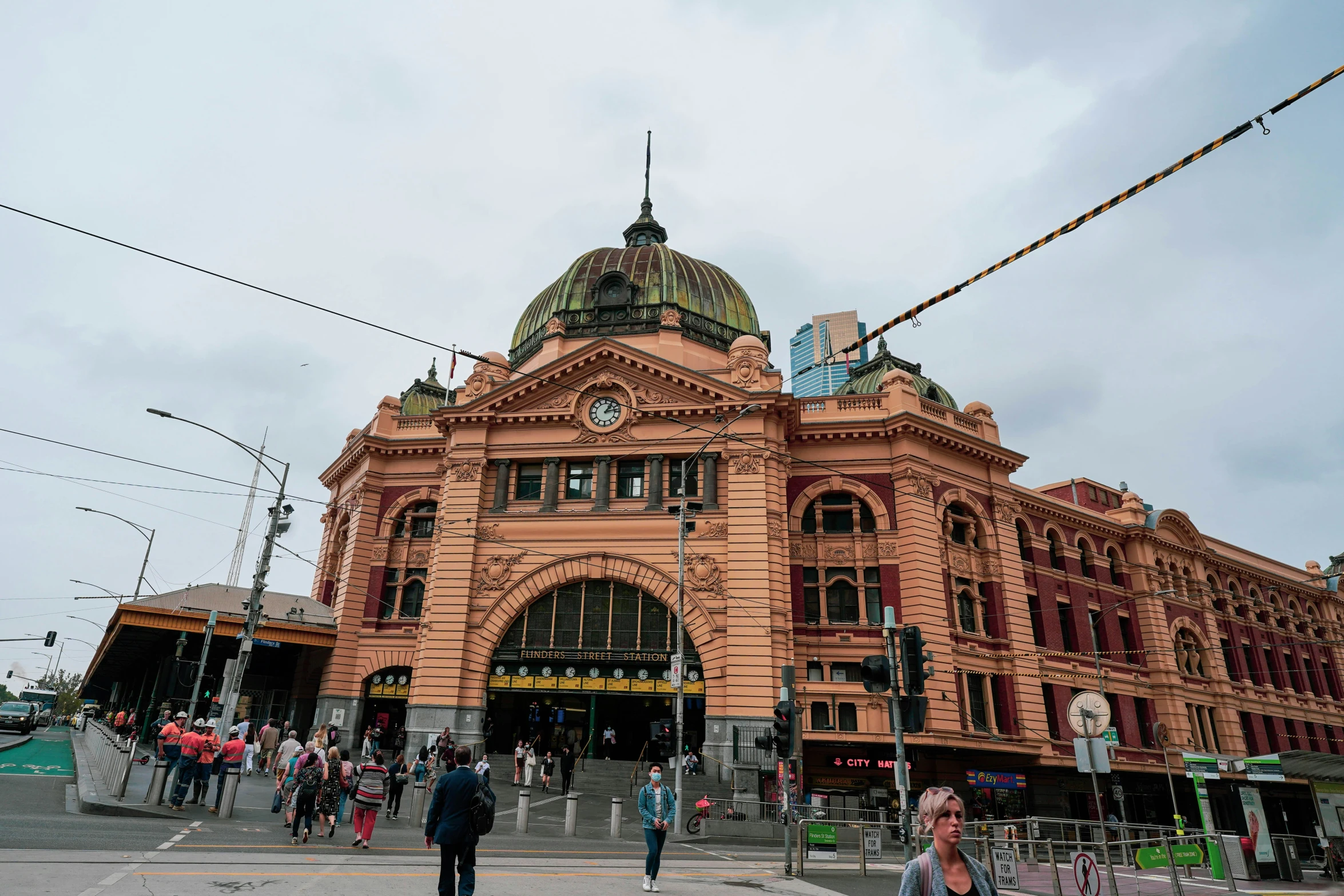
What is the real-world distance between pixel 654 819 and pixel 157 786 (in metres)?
11.8

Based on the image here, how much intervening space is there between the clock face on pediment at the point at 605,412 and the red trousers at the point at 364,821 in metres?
25.1

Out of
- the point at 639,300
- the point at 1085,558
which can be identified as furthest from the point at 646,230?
the point at 1085,558

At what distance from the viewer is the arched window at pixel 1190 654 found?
4847 cm

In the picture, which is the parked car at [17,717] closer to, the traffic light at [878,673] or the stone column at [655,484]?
the stone column at [655,484]

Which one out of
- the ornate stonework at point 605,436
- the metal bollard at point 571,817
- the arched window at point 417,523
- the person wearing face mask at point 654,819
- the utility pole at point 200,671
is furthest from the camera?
the arched window at point 417,523

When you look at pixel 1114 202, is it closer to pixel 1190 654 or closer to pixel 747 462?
pixel 747 462

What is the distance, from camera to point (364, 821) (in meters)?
16.0

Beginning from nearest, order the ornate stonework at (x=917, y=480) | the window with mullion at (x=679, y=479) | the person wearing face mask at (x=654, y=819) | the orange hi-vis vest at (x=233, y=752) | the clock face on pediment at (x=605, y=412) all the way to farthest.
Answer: the person wearing face mask at (x=654, y=819)
the orange hi-vis vest at (x=233, y=752)
the ornate stonework at (x=917, y=480)
the window with mullion at (x=679, y=479)
the clock face on pediment at (x=605, y=412)

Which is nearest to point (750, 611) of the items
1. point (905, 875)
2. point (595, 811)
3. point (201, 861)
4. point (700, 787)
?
point (700, 787)

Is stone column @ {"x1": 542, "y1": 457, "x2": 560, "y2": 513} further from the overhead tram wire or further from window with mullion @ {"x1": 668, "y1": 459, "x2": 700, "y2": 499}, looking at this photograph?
the overhead tram wire

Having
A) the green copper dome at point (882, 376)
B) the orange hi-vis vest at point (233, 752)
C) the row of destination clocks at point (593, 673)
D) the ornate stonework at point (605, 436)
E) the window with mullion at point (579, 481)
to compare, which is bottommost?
the orange hi-vis vest at point (233, 752)

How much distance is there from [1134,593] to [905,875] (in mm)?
49676

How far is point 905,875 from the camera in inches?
199

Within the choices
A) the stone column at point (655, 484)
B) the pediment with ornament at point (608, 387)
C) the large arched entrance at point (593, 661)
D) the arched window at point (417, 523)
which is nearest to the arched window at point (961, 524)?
the pediment with ornament at point (608, 387)
